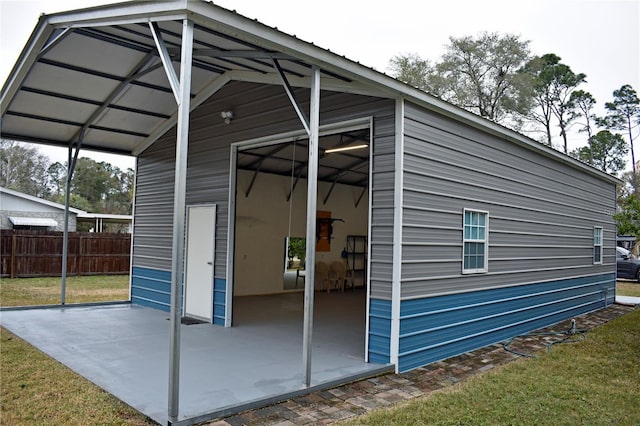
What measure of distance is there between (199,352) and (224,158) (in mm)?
3178

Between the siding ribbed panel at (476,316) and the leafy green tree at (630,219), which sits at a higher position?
the leafy green tree at (630,219)

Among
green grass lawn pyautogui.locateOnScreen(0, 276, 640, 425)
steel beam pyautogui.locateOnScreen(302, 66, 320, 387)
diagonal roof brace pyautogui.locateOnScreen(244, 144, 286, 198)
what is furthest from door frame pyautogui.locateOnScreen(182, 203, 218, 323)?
steel beam pyautogui.locateOnScreen(302, 66, 320, 387)

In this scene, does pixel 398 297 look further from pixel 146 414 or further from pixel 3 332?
pixel 3 332

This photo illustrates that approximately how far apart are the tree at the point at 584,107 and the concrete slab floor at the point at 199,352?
2357 cm

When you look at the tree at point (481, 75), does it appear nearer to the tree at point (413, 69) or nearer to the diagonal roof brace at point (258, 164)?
the tree at point (413, 69)

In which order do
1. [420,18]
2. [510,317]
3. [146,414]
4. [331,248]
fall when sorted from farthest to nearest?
[420,18] < [331,248] < [510,317] < [146,414]

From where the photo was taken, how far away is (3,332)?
631cm

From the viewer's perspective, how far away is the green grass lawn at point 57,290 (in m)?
9.45

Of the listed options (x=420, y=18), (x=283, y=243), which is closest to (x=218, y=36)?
(x=283, y=243)

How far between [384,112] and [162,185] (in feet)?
16.5

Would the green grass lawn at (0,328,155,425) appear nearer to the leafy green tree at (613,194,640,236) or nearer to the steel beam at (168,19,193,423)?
the steel beam at (168,19,193,423)

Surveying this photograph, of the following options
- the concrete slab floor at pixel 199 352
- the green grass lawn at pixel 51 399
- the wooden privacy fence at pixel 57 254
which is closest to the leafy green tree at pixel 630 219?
the concrete slab floor at pixel 199 352

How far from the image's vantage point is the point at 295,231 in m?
12.4

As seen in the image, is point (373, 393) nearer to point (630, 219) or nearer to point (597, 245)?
point (630, 219)
